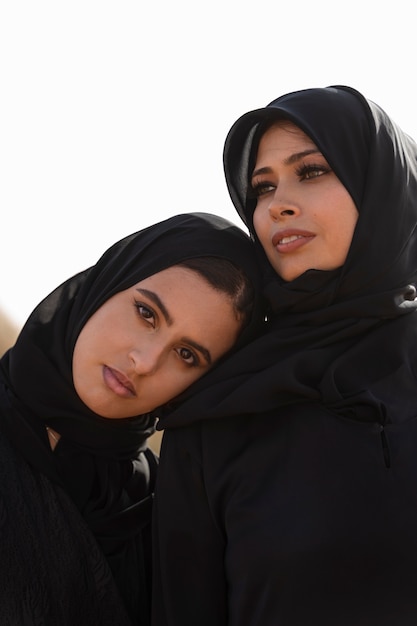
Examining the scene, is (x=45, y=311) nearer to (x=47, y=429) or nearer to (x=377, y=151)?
(x=47, y=429)

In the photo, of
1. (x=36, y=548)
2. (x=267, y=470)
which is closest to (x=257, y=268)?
(x=267, y=470)

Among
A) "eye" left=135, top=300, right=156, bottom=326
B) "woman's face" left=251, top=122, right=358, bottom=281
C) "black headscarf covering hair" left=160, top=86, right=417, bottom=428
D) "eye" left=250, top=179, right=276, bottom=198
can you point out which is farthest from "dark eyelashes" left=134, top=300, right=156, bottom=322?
"eye" left=250, top=179, right=276, bottom=198

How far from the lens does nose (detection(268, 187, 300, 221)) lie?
227 cm

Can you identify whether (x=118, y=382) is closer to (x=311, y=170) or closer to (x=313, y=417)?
(x=313, y=417)

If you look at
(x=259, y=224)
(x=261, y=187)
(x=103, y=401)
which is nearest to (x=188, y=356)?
(x=103, y=401)

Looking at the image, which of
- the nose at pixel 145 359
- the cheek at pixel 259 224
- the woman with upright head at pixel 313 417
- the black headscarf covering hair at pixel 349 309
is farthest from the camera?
the cheek at pixel 259 224

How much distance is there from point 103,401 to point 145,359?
18 centimetres

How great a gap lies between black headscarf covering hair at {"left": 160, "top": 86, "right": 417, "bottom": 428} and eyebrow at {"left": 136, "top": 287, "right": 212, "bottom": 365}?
0.09 m

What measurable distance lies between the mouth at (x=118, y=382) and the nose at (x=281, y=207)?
0.60m

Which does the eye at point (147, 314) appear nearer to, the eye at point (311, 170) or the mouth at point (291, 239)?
the mouth at point (291, 239)

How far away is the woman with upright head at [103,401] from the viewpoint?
2242 mm

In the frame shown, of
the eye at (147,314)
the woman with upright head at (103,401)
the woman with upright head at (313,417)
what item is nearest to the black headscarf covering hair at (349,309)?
the woman with upright head at (313,417)

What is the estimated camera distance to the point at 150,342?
233cm

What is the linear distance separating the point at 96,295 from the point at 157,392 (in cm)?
38
